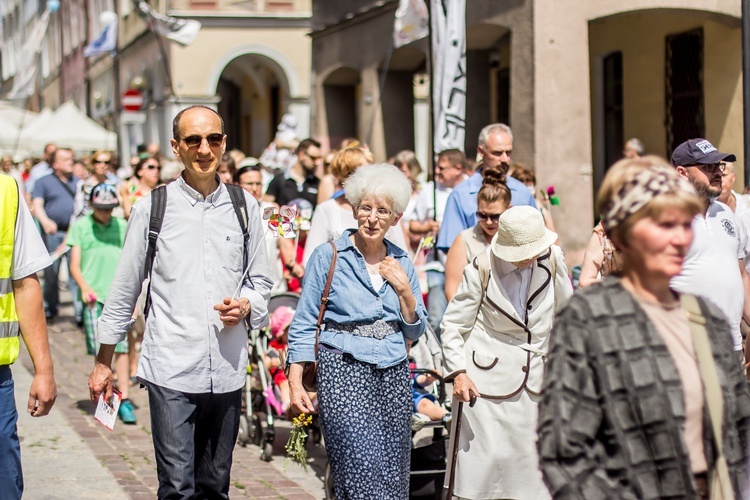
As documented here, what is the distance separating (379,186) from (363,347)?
731 mm

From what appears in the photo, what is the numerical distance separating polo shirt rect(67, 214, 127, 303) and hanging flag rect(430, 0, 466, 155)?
305cm

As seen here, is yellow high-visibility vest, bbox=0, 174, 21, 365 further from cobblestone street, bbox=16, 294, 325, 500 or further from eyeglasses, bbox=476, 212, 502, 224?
eyeglasses, bbox=476, 212, 502, 224

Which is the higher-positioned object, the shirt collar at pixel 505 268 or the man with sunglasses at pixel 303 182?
the man with sunglasses at pixel 303 182

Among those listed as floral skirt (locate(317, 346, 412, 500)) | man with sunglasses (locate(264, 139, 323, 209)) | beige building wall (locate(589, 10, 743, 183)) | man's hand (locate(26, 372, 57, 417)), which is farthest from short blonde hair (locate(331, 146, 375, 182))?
beige building wall (locate(589, 10, 743, 183))

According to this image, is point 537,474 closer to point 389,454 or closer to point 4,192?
point 389,454

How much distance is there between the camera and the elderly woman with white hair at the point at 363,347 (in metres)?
5.43

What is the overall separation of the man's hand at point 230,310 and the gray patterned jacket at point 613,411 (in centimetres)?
220

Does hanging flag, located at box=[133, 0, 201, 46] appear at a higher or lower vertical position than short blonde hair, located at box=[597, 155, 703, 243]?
higher

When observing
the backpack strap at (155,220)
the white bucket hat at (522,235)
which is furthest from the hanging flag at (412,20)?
the backpack strap at (155,220)

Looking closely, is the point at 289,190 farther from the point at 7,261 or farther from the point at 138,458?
the point at 7,261

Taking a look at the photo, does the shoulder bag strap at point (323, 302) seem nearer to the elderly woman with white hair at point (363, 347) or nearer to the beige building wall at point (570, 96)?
the elderly woman with white hair at point (363, 347)

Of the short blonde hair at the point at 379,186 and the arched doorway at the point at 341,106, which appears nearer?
the short blonde hair at the point at 379,186

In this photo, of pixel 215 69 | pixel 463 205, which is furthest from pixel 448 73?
pixel 215 69

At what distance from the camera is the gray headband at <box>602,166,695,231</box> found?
3.12 m
